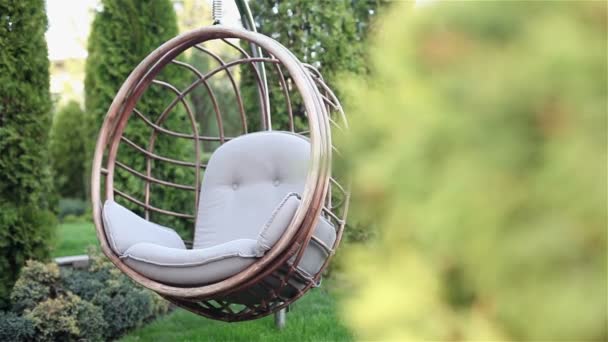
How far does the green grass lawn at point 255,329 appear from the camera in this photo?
3.06 m

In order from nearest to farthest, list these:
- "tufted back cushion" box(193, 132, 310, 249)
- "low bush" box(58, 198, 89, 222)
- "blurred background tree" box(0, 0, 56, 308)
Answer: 1. "tufted back cushion" box(193, 132, 310, 249)
2. "blurred background tree" box(0, 0, 56, 308)
3. "low bush" box(58, 198, 89, 222)

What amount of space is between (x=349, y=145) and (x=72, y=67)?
1294 centimetres

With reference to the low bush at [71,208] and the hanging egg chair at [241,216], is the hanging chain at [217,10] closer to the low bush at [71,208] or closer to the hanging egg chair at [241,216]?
the hanging egg chair at [241,216]

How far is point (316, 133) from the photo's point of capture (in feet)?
7.09

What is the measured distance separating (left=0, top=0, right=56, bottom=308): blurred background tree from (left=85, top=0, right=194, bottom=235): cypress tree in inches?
32.7

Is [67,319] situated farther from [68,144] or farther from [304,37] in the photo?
[68,144]

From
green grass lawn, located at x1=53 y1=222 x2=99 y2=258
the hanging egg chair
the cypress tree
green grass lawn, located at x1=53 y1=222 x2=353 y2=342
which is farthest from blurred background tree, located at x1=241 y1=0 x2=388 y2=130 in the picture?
green grass lawn, located at x1=53 y1=222 x2=99 y2=258

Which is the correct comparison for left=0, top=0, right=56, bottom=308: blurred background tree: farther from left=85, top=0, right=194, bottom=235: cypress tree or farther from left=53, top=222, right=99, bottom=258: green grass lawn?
left=53, top=222, right=99, bottom=258: green grass lawn

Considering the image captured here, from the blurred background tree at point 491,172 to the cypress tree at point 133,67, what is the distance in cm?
375

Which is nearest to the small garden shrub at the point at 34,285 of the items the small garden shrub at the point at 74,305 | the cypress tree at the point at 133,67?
the small garden shrub at the point at 74,305

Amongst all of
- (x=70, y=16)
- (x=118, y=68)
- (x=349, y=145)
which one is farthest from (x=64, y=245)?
(x=70, y=16)

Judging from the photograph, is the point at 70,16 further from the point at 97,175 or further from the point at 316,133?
the point at 316,133

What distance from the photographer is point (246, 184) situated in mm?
3117

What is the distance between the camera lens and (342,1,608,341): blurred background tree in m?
0.58
